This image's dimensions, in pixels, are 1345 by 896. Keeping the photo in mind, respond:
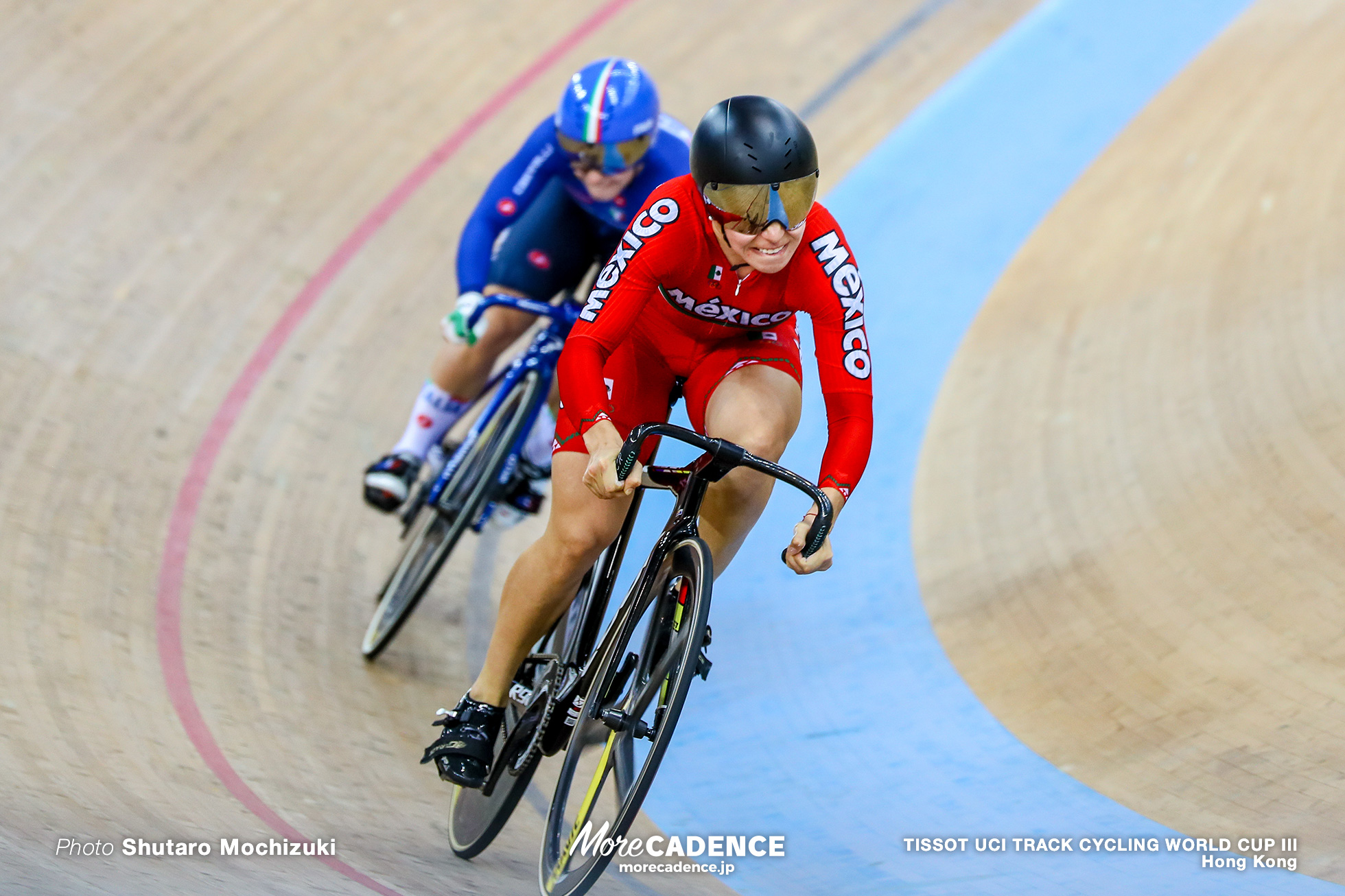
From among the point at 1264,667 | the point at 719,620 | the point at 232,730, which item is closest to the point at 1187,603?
the point at 1264,667

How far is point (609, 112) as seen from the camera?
3.22 m

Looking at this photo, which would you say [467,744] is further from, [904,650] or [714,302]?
[904,650]

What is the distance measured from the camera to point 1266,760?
2891 mm

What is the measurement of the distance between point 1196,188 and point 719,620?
9.25 feet

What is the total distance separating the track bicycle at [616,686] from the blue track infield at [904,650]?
1.85 feet

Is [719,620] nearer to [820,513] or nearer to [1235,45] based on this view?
[820,513]

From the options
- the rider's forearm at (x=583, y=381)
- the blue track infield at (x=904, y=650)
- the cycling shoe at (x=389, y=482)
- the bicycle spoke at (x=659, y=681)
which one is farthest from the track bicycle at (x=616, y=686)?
the cycling shoe at (x=389, y=482)

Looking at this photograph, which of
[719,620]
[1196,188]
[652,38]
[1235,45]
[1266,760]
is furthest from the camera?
[652,38]

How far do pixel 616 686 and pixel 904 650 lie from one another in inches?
60.9

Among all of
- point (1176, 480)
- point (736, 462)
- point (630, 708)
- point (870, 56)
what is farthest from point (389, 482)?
point (870, 56)

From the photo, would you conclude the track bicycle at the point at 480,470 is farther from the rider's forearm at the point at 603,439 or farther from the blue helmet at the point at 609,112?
the rider's forearm at the point at 603,439

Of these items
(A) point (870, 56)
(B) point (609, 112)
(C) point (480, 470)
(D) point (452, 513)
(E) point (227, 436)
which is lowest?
(D) point (452, 513)

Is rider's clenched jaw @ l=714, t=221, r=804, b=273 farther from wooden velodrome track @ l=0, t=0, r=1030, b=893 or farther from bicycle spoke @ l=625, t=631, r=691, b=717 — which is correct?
wooden velodrome track @ l=0, t=0, r=1030, b=893

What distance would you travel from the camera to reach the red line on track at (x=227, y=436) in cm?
286
